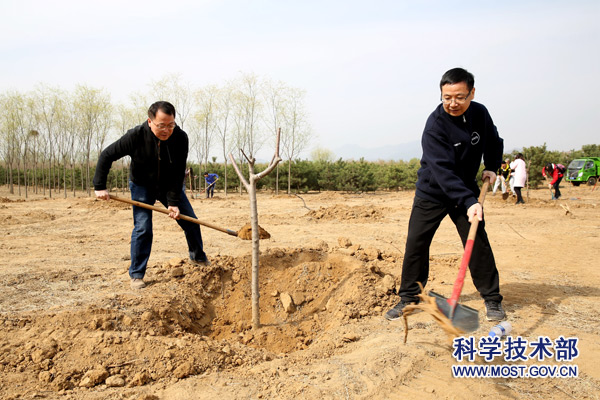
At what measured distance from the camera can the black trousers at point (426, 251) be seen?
303 cm

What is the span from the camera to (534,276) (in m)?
4.44

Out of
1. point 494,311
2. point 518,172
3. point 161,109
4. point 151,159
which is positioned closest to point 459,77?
point 494,311

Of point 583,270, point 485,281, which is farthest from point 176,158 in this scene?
point 583,270

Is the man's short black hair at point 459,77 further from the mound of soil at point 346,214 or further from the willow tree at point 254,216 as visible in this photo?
the mound of soil at point 346,214

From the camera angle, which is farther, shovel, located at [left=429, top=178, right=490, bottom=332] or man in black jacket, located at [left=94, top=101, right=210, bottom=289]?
man in black jacket, located at [left=94, top=101, right=210, bottom=289]

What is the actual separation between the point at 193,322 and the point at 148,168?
1.54 meters

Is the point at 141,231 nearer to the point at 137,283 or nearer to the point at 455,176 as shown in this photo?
the point at 137,283

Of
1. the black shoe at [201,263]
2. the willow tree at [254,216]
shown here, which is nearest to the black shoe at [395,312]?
the willow tree at [254,216]

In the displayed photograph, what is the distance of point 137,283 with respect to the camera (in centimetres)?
382

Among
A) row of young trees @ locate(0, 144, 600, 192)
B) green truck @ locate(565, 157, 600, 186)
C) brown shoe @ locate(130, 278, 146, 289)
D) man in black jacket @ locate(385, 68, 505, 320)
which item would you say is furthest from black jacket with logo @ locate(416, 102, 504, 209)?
green truck @ locate(565, 157, 600, 186)

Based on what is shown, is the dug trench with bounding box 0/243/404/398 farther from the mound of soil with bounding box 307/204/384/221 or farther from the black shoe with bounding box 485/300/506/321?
the mound of soil with bounding box 307/204/384/221

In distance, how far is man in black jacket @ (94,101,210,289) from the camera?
3713 mm

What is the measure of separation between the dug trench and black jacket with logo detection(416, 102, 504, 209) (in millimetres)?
1257

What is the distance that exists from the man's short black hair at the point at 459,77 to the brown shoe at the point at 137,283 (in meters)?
3.21
